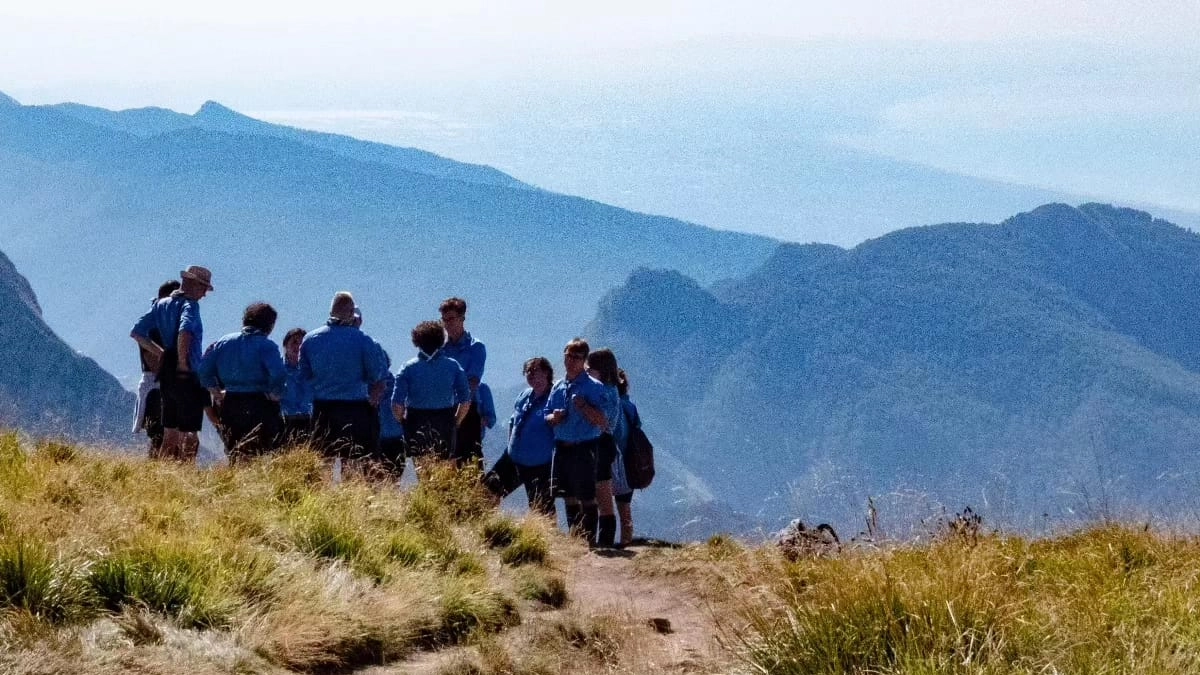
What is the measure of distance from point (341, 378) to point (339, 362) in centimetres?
15

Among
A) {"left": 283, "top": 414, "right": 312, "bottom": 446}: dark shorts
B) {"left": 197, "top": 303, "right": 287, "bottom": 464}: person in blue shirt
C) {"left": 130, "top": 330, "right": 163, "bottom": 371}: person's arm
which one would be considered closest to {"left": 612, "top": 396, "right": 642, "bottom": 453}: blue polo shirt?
{"left": 283, "top": 414, "right": 312, "bottom": 446}: dark shorts

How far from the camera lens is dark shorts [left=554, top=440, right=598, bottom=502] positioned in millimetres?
10586

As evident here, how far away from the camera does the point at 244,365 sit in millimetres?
10156

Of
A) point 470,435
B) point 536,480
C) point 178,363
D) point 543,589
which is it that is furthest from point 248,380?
point 543,589

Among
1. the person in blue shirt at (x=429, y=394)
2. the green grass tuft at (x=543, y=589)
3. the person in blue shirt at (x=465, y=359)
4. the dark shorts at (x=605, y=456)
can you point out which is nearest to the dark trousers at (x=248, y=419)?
the person in blue shirt at (x=429, y=394)

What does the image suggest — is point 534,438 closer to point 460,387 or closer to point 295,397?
point 460,387

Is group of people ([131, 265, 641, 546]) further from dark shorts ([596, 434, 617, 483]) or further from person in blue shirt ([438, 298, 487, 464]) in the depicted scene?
person in blue shirt ([438, 298, 487, 464])

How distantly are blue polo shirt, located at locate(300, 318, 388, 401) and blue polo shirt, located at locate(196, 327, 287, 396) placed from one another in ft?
1.29

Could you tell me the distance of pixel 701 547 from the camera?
9.49 meters

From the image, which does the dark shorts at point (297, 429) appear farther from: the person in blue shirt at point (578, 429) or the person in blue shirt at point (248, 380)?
the person in blue shirt at point (578, 429)

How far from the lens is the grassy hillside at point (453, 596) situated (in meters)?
4.54

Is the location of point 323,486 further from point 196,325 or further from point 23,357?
point 23,357

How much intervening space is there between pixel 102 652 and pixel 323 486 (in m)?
4.20

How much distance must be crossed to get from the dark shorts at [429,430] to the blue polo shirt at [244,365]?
1.36m
